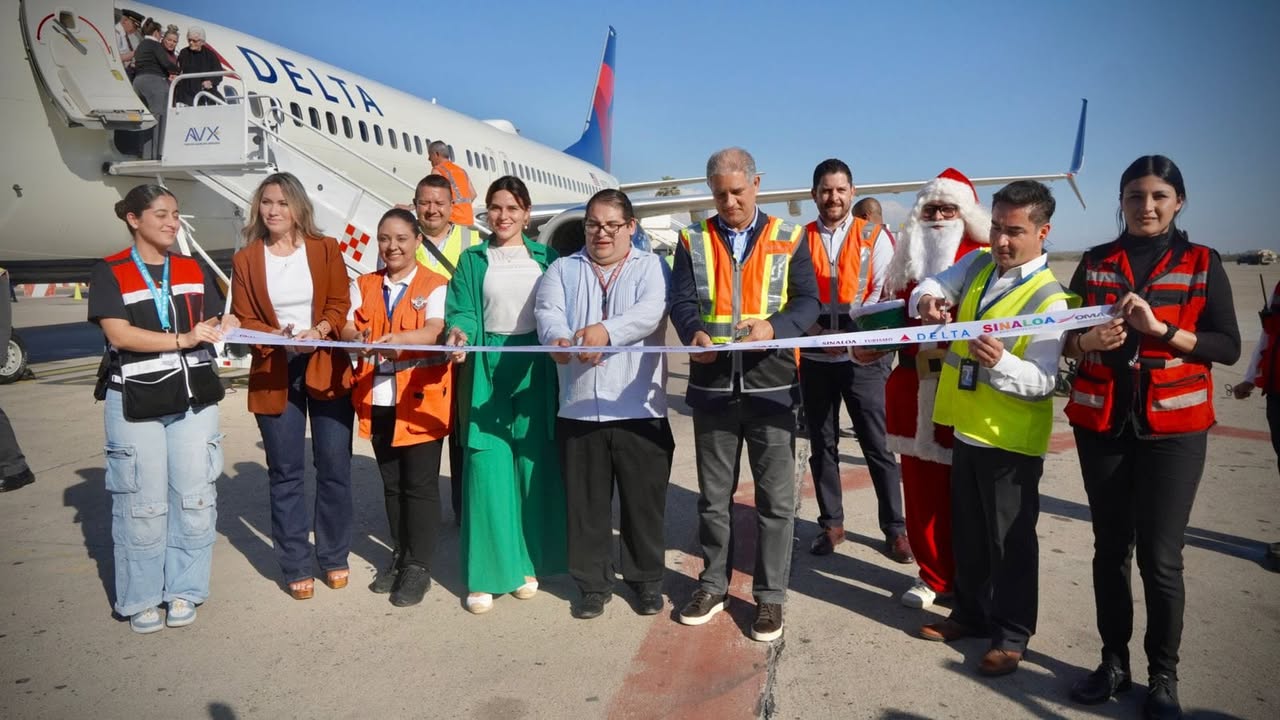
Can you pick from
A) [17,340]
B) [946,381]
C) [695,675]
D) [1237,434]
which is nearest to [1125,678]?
[946,381]

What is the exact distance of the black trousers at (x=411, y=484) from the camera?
3676 millimetres

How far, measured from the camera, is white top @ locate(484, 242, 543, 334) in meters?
3.60

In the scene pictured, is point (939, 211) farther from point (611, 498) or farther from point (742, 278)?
point (611, 498)

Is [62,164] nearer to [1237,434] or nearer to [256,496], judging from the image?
[256,496]

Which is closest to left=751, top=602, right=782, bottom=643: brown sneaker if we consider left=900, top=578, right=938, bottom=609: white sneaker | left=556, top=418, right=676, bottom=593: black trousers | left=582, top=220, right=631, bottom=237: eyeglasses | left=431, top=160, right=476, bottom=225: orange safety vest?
left=556, top=418, right=676, bottom=593: black trousers

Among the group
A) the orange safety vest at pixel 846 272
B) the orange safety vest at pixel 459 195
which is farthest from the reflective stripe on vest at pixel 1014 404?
the orange safety vest at pixel 459 195

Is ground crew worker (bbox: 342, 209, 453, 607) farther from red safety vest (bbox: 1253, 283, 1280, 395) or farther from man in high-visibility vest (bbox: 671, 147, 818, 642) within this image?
red safety vest (bbox: 1253, 283, 1280, 395)

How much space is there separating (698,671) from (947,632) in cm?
107

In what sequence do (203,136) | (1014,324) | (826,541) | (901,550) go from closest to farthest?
(1014,324) → (901,550) → (826,541) → (203,136)

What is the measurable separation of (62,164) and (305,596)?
646 cm

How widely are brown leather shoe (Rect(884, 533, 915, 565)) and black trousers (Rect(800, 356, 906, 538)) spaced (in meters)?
0.03

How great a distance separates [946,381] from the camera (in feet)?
9.98

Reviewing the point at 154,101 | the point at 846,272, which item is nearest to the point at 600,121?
the point at 154,101

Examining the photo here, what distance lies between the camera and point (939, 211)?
3.56m
